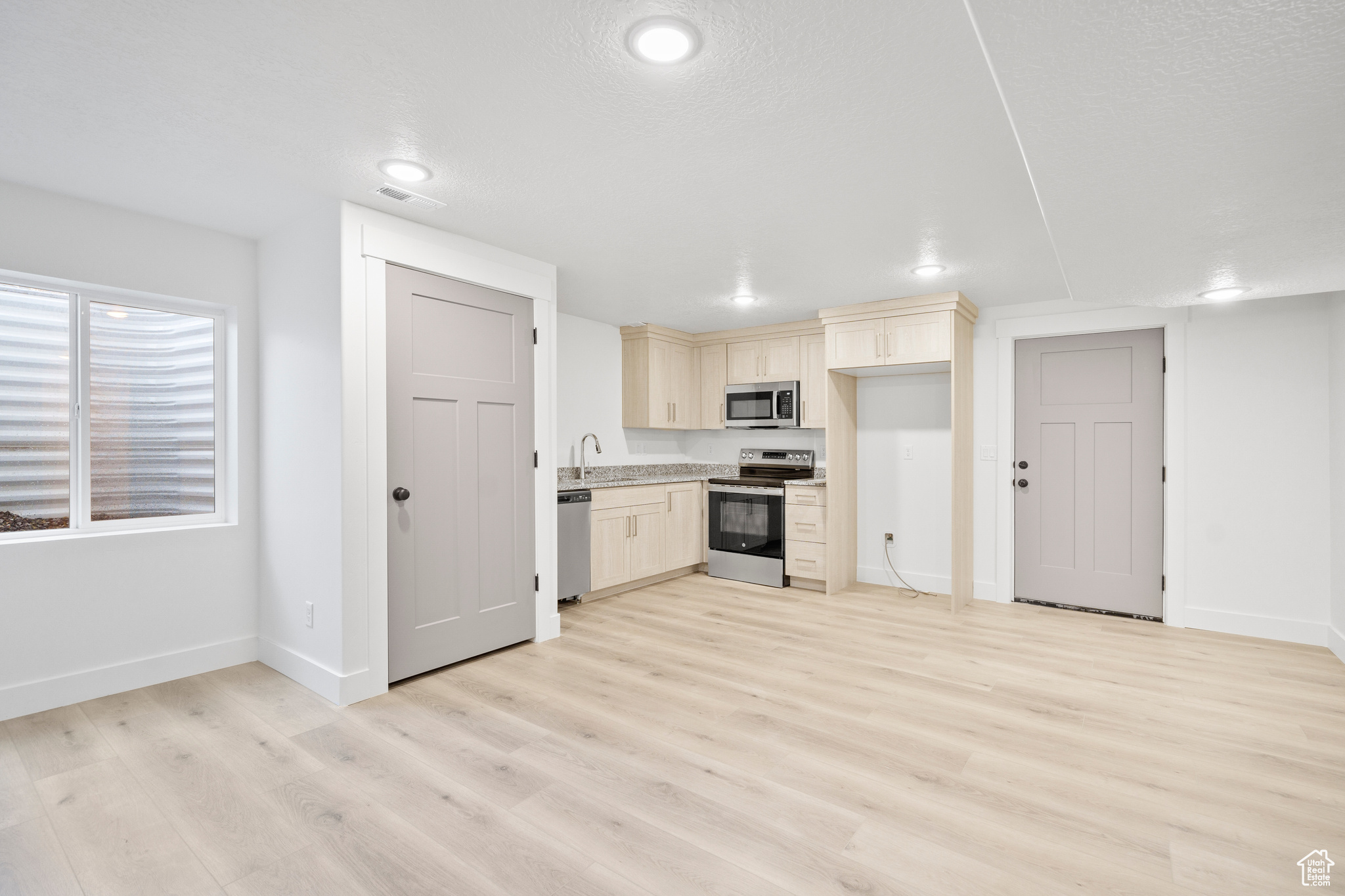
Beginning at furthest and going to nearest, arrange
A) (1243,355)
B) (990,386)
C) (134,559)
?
(990,386), (1243,355), (134,559)

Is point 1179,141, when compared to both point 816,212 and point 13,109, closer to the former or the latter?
point 816,212

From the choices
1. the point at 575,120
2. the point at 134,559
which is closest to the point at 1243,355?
the point at 575,120

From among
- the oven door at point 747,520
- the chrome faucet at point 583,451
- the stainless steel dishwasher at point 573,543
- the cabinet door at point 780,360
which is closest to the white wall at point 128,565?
the stainless steel dishwasher at point 573,543

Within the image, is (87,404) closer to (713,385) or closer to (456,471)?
(456,471)

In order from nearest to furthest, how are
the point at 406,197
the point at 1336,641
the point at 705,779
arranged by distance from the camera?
the point at 705,779 → the point at 406,197 → the point at 1336,641

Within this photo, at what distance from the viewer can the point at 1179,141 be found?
5.00 ft

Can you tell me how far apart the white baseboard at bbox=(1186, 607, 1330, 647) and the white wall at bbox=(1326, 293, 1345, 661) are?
6 centimetres

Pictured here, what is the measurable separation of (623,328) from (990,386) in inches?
125

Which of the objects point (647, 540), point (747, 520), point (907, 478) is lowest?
point (647, 540)

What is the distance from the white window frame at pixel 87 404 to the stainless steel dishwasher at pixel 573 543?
1.96m

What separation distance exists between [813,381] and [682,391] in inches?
50.6

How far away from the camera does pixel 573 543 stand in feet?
14.9

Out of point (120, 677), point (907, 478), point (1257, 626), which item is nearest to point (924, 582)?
point (907, 478)

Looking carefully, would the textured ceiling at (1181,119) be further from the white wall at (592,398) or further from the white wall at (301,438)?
the white wall at (592,398)
